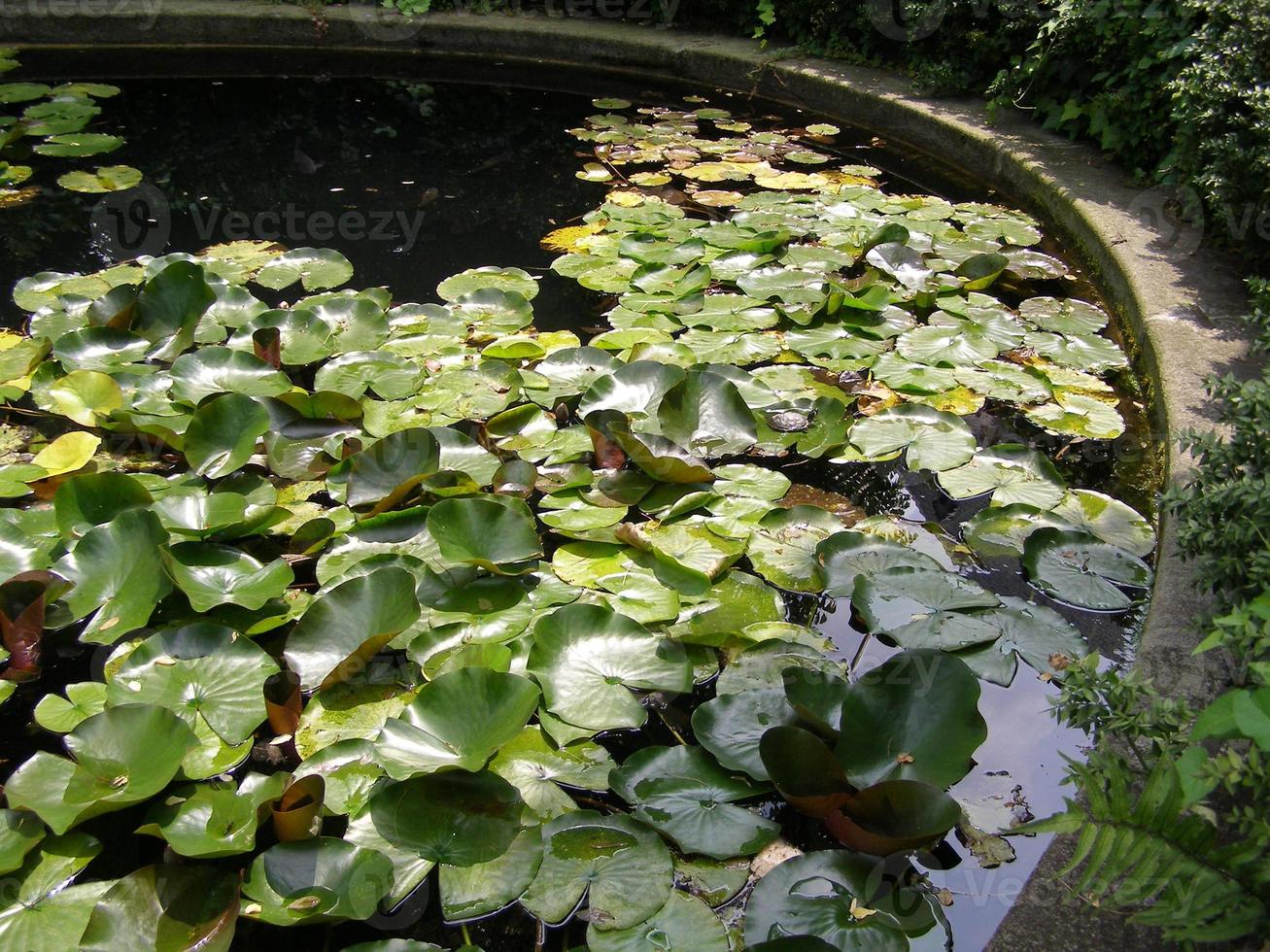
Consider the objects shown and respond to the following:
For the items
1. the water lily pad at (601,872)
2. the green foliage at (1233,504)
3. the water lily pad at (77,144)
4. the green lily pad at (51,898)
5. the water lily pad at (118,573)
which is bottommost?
the water lily pad at (77,144)

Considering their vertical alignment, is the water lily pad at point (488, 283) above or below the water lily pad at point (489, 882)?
above

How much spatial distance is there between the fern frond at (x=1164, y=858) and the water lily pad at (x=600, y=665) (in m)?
0.68

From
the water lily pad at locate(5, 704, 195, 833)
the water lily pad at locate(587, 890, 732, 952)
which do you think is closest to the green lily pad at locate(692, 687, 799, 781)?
the water lily pad at locate(587, 890, 732, 952)

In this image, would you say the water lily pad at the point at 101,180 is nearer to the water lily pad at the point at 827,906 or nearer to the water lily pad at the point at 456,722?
the water lily pad at the point at 456,722

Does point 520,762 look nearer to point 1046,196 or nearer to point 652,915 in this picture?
point 652,915

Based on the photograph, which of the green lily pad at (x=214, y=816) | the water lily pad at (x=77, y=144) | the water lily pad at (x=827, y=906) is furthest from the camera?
the water lily pad at (x=77, y=144)

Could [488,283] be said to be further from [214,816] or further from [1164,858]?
[1164,858]

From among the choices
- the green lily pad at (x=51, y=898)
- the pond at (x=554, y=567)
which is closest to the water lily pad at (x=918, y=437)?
the pond at (x=554, y=567)

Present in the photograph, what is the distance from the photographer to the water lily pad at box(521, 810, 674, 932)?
4.31ft

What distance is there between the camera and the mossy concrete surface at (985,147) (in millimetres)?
1544

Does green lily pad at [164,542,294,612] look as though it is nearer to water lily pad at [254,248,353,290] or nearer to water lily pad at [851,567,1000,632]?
water lily pad at [851,567,1000,632]

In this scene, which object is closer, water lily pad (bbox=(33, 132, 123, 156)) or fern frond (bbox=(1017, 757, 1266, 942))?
fern frond (bbox=(1017, 757, 1266, 942))

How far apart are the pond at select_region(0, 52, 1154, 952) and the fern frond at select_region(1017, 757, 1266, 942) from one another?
9.2 inches

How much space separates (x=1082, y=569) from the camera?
1.94 metres
